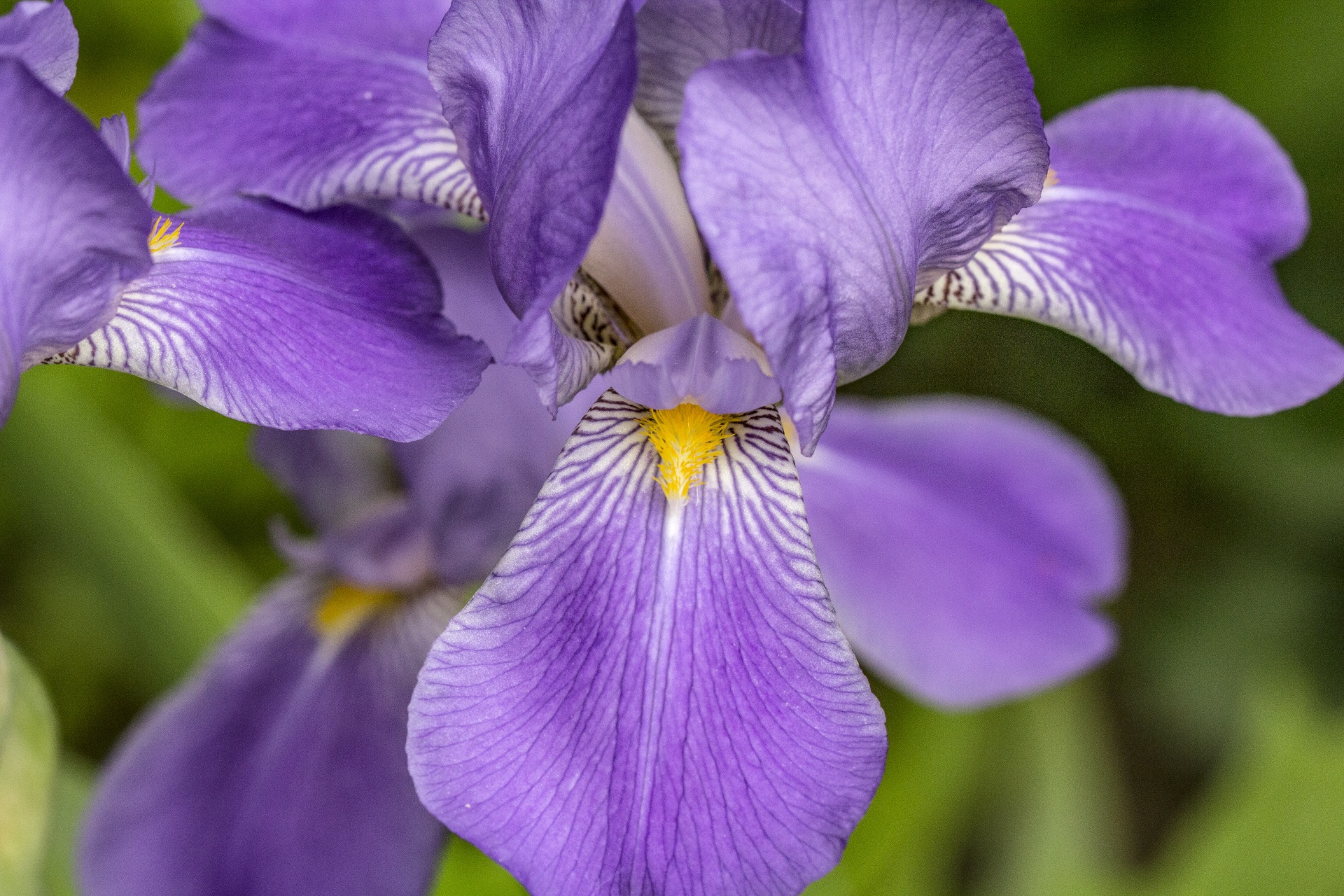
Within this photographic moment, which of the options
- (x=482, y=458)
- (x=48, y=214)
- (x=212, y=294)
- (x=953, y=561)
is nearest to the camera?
(x=48, y=214)

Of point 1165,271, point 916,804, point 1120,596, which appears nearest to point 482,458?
point 1165,271

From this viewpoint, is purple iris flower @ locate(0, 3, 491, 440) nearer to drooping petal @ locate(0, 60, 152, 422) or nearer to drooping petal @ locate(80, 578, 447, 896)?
drooping petal @ locate(0, 60, 152, 422)

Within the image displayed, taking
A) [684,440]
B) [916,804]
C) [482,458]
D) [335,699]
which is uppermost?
[684,440]

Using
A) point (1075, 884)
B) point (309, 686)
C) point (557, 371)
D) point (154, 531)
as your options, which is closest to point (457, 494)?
point (309, 686)

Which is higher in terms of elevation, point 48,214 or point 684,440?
point 48,214

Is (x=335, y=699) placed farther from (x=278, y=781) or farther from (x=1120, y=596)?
(x=1120, y=596)

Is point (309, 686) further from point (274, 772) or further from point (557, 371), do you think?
point (557, 371)
